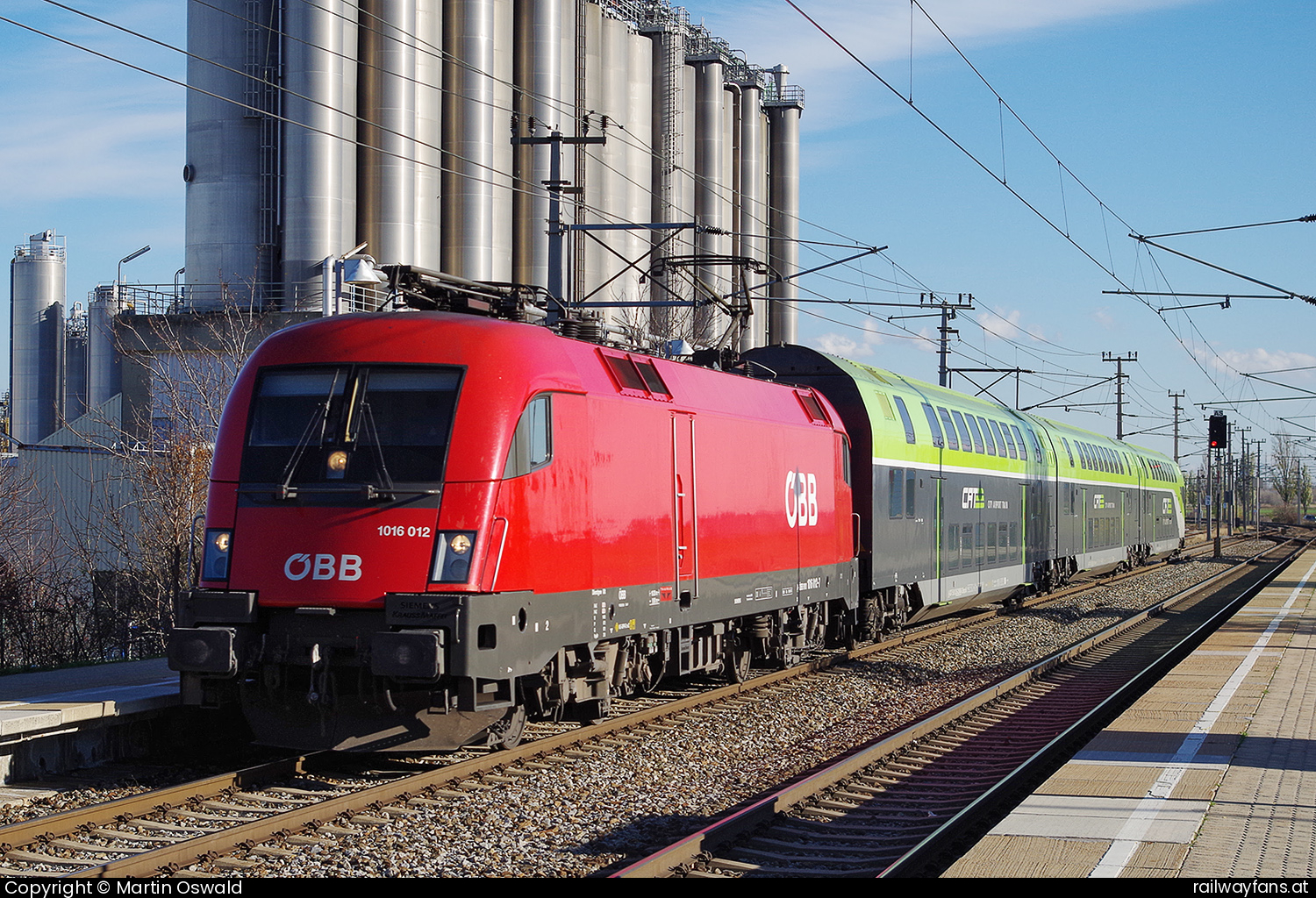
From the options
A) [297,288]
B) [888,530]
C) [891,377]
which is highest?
[297,288]

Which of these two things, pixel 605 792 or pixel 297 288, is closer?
pixel 605 792

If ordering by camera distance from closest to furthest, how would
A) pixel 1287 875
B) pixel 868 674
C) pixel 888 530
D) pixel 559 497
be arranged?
1. pixel 1287 875
2. pixel 559 497
3. pixel 868 674
4. pixel 888 530

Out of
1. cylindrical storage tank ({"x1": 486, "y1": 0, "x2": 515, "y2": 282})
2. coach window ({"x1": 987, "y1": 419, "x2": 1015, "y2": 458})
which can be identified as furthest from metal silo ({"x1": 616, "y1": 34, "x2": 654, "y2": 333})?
coach window ({"x1": 987, "y1": 419, "x2": 1015, "y2": 458})

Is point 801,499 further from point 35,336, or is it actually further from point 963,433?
point 35,336

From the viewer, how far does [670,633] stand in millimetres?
13406

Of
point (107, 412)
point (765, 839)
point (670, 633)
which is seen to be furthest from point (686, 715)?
point (107, 412)

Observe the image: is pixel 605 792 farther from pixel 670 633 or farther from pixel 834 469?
pixel 834 469

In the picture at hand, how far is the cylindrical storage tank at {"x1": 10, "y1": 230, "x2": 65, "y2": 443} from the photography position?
71875 millimetres

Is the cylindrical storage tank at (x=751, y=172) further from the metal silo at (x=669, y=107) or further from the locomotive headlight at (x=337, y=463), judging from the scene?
the locomotive headlight at (x=337, y=463)

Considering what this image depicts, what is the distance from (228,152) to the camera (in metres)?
41.7

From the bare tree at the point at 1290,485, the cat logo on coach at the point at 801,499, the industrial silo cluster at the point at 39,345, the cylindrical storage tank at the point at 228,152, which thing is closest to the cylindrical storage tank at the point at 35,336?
the industrial silo cluster at the point at 39,345

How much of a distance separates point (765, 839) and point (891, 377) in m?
14.6

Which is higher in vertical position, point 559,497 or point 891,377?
point 891,377

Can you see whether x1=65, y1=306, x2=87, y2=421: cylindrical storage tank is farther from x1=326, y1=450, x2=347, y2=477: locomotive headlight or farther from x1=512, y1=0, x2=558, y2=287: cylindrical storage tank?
x1=326, y1=450, x2=347, y2=477: locomotive headlight
